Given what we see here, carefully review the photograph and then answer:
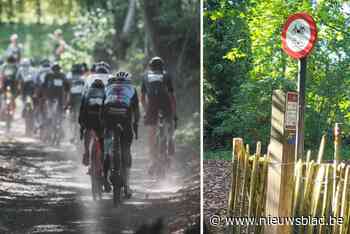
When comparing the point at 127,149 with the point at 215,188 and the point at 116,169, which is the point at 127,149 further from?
the point at 215,188

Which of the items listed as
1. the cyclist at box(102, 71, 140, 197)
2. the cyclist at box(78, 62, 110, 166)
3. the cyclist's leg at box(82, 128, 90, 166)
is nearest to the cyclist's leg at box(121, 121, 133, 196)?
the cyclist at box(102, 71, 140, 197)

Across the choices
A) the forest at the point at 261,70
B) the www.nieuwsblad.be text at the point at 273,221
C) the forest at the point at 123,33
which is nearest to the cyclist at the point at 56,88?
the forest at the point at 123,33

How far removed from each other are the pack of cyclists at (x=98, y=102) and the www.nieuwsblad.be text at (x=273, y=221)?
0.86 meters

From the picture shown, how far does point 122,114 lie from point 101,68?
1.70ft

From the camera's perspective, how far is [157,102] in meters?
6.26

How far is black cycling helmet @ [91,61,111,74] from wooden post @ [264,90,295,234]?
1704 millimetres

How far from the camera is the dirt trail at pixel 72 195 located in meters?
5.90

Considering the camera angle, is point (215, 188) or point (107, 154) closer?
point (215, 188)

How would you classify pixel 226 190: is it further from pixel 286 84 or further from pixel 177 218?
pixel 286 84

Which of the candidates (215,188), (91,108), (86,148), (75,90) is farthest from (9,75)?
(215,188)

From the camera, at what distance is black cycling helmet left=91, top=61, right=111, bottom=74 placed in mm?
6207

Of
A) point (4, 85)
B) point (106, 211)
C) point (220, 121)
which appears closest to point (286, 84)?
point (220, 121)

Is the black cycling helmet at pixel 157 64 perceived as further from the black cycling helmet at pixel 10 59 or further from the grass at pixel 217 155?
the black cycling helmet at pixel 10 59

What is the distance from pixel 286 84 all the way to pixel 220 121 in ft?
2.27
